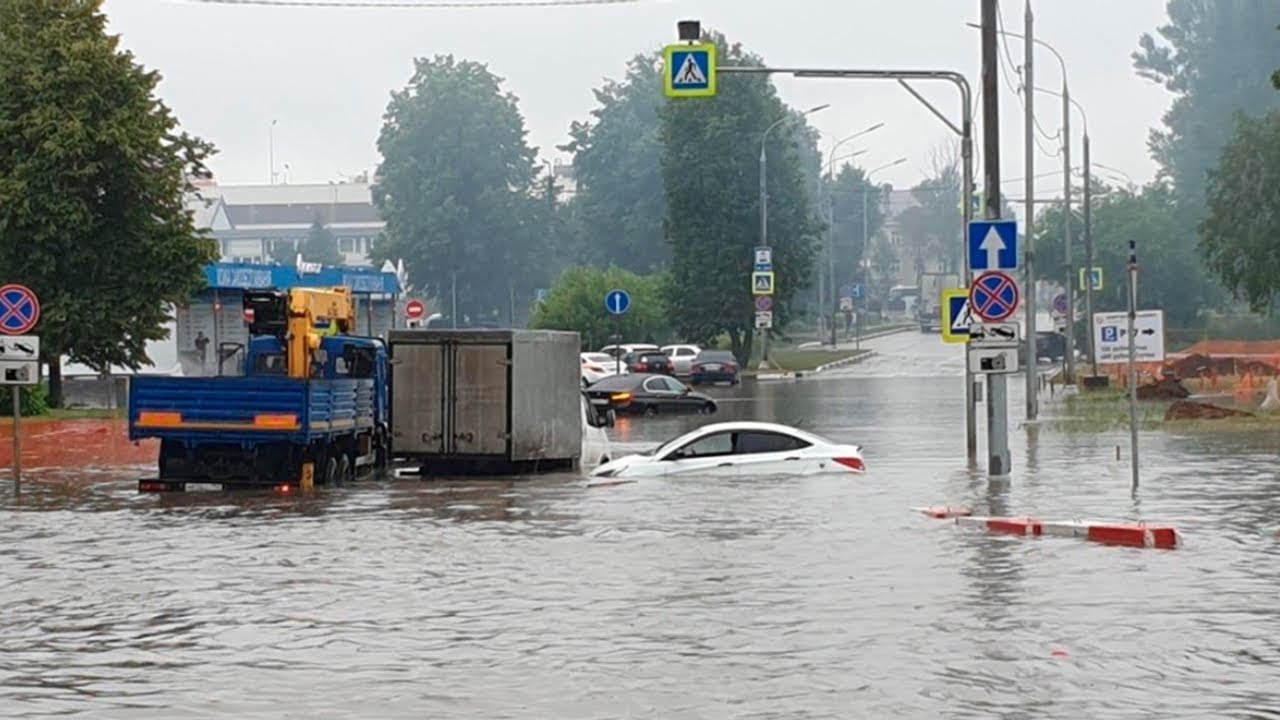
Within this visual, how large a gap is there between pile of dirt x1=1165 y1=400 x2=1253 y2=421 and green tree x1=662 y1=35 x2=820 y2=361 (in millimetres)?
51359

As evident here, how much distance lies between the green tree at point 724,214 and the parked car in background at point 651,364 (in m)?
14.8

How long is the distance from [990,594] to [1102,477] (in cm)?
1398

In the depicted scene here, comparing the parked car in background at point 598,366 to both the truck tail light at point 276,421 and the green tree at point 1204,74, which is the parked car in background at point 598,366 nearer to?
the truck tail light at point 276,421

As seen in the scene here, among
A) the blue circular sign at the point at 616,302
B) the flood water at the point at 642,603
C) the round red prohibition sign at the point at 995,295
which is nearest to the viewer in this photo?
the flood water at the point at 642,603

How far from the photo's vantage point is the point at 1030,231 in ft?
165

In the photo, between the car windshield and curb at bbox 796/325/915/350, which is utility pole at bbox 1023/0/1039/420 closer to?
the car windshield

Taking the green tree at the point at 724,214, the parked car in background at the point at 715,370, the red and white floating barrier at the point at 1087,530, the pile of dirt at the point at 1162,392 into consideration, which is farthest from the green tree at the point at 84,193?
the green tree at the point at 724,214

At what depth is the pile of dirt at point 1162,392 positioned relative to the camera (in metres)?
58.1

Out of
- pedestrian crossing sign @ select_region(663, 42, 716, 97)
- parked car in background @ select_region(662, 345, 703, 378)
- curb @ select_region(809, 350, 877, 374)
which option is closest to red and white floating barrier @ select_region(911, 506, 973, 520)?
pedestrian crossing sign @ select_region(663, 42, 716, 97)

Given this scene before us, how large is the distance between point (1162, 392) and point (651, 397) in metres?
14.1

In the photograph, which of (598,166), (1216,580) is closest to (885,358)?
(598,166)

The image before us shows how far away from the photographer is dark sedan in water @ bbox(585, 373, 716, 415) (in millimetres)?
55188

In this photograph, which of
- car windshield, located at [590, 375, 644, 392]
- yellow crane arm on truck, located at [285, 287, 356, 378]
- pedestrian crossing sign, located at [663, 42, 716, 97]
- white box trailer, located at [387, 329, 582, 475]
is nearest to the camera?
white box trailer, located at [387, 329, 582, 475]

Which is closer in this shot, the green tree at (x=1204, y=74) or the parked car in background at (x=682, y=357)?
the parked car in background at (x=682, y=357)
